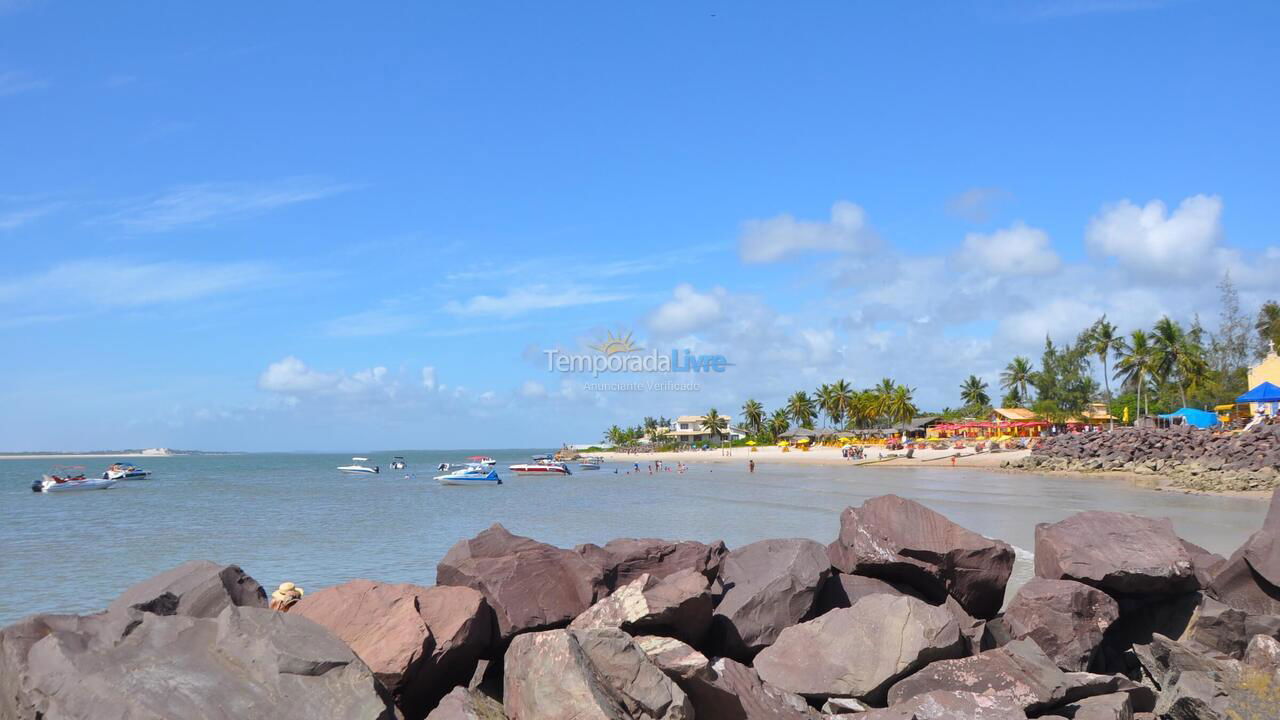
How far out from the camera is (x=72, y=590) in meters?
19.4

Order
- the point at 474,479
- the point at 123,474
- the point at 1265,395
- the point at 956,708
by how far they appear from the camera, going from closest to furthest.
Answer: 1. the point at 956,708
2. the point at 1265,395
3. the point at 474,479
4. the point at 123,474

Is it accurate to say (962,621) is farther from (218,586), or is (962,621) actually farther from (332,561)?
(332,561)

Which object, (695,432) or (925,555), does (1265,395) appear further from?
(695,432)

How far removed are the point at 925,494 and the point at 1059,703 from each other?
38981 mm

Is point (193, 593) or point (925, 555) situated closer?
point (193, 593)

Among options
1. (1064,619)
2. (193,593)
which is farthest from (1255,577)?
(193,593)

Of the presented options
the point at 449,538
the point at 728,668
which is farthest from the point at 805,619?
the point at 449,538

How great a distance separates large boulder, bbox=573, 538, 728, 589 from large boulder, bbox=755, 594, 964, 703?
141 cm

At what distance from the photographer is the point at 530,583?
7.98 meters

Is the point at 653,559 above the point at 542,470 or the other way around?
above

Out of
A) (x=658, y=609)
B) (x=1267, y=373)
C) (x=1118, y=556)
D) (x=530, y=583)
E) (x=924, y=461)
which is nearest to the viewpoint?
(x=658, y=609)

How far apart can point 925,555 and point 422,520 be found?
1246 inches

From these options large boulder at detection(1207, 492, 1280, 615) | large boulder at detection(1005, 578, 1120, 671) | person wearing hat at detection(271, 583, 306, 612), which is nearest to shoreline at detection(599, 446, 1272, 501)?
large boulder at detection(1207, 492, 1280, 615)

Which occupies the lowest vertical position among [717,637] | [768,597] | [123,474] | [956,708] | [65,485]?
[65,485]
